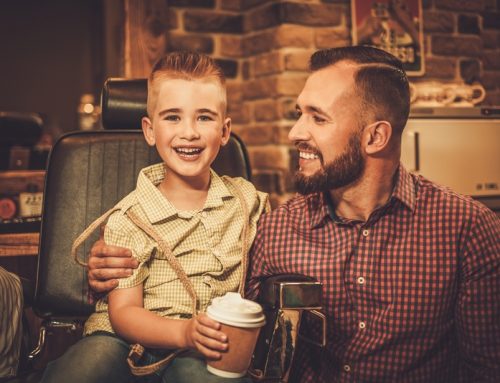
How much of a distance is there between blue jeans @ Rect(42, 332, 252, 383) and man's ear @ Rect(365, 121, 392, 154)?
2.22 feet

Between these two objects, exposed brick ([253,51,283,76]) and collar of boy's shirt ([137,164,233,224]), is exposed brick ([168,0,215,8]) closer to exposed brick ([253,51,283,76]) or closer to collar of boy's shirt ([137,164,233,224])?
exposed brick ([253,51,283,76])

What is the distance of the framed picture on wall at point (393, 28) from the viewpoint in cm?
285

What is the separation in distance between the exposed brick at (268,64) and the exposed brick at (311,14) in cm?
17

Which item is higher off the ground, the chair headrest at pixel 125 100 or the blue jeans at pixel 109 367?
the chair headrest at pixel 125 100

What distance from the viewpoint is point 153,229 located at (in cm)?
153

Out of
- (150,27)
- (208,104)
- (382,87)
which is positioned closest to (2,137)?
(150,27)

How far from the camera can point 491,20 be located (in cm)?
322

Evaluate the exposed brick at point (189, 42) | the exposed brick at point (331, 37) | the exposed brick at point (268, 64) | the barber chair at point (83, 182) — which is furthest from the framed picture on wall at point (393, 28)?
the barber chair at point (83, 182)

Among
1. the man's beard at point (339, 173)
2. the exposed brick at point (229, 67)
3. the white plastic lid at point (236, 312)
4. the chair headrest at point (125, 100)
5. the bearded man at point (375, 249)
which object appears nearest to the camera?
the white plastic lid at point (236, 312)

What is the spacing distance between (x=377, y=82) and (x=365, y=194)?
0.29m

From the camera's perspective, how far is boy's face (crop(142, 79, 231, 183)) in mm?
1601

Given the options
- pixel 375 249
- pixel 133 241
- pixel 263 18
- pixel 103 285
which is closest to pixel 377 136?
pixel 375 249

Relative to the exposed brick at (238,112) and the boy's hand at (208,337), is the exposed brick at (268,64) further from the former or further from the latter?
the boy's hand at (208,337)

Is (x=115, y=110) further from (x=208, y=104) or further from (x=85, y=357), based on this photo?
(x=85, y=357)
